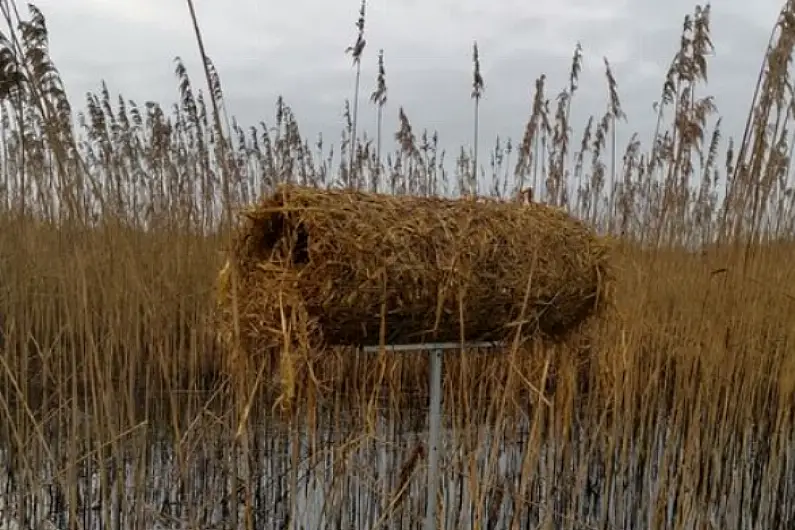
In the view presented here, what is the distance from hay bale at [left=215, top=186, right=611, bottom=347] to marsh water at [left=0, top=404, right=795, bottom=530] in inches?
19.4

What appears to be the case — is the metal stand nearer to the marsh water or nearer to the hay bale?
the hay bale

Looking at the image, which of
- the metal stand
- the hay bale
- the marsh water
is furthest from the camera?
the marsh water

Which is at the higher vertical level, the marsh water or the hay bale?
the hay bale

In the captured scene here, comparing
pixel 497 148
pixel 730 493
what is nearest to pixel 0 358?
pixel 730 493

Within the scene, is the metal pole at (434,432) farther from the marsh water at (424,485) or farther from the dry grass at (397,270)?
the marsh water at (424,485)

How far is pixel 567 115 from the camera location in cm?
291

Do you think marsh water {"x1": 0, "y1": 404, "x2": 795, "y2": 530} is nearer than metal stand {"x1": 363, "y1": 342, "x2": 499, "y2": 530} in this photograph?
No

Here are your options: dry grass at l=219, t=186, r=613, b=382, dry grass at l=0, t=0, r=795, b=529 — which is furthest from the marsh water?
dry grass at l=219, t=186, r=613, b=382

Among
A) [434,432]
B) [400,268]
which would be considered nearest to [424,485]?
[434,432]

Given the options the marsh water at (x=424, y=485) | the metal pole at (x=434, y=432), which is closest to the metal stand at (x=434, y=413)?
the metal pole at (x=434, y=432)

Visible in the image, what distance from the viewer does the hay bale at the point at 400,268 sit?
124 centimetres

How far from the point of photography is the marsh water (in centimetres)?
192

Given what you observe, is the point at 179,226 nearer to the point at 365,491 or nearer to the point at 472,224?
the point at 365,491

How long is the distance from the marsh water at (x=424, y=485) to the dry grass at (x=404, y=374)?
1 centimetres
